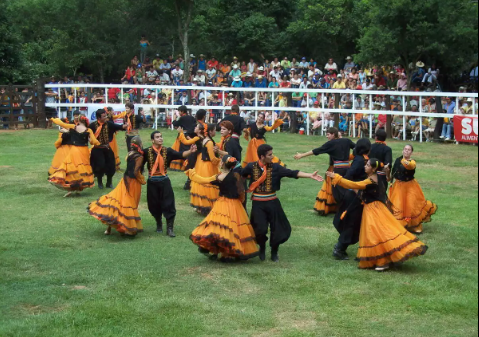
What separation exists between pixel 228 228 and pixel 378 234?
2.08 m

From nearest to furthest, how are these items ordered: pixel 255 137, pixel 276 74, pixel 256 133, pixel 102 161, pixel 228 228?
pixel 228 228
pixel 256 133
pixel 255 137
pixel 102 161
pixel 276 74

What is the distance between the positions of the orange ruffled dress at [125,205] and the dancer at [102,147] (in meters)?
4.08

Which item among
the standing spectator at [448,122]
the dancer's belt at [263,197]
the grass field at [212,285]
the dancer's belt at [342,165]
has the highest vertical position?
the standing spectator at [448,122]

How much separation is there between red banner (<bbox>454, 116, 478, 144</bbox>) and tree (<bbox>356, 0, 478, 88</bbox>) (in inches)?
93.2

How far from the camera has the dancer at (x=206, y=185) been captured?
14.2m

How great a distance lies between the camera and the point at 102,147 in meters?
16.7

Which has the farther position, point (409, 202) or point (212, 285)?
point (409, 202)

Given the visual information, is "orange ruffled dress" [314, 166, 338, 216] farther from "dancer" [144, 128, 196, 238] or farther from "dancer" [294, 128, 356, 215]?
"dancer" [144, 128, 196, 238]

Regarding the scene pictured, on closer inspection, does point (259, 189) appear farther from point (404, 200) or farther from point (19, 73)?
point (19, 73)

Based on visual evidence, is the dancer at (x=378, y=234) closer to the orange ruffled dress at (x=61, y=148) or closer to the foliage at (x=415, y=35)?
the orange ruffled dress at (x=61, y=148)

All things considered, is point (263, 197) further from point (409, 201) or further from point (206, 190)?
point (206, 190)

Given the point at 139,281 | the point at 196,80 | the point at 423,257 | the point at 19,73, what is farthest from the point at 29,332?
the point at 19,73

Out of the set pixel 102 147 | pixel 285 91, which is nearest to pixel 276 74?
pixel 285 91

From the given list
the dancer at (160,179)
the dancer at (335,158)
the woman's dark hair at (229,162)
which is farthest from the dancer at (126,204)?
the dancer at (335,158)
